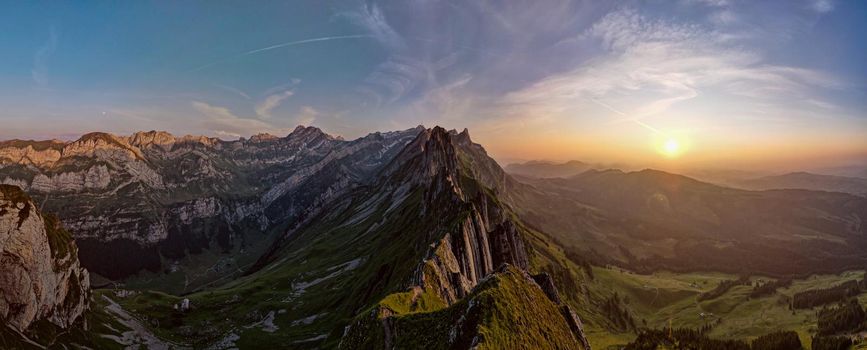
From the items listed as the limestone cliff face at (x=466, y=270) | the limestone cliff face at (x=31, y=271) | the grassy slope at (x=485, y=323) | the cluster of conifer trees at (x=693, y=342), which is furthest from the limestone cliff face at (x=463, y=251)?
the limestone cliff face at (x=31, y=271)

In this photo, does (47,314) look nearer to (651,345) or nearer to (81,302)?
(81,302)

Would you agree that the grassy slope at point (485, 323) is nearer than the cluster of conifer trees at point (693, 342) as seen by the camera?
Yes

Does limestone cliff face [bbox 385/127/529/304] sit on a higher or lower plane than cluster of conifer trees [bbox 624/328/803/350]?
higher

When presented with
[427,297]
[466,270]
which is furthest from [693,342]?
[427,297]

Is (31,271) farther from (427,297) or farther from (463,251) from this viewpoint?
(463,251)

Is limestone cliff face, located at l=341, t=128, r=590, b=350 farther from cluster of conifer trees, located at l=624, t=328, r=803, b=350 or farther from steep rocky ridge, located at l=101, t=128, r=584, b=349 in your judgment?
cluster of conifer trees, located at l=624, t=328, r=803, b=350

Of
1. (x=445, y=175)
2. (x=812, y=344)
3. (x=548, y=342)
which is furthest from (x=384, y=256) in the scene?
(x=812, y=344)

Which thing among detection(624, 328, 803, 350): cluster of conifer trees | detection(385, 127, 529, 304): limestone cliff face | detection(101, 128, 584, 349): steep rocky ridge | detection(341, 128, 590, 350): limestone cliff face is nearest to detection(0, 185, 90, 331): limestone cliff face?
detection(101, 128, 584, 349): steep rocky ridge

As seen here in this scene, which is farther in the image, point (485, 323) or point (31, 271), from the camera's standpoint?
point (31, 271)

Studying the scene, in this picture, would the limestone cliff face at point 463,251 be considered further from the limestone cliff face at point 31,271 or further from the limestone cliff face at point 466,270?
the limestone cliff face at point 31,271

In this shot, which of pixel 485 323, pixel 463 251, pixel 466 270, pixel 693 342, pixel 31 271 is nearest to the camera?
pixel 485 323
